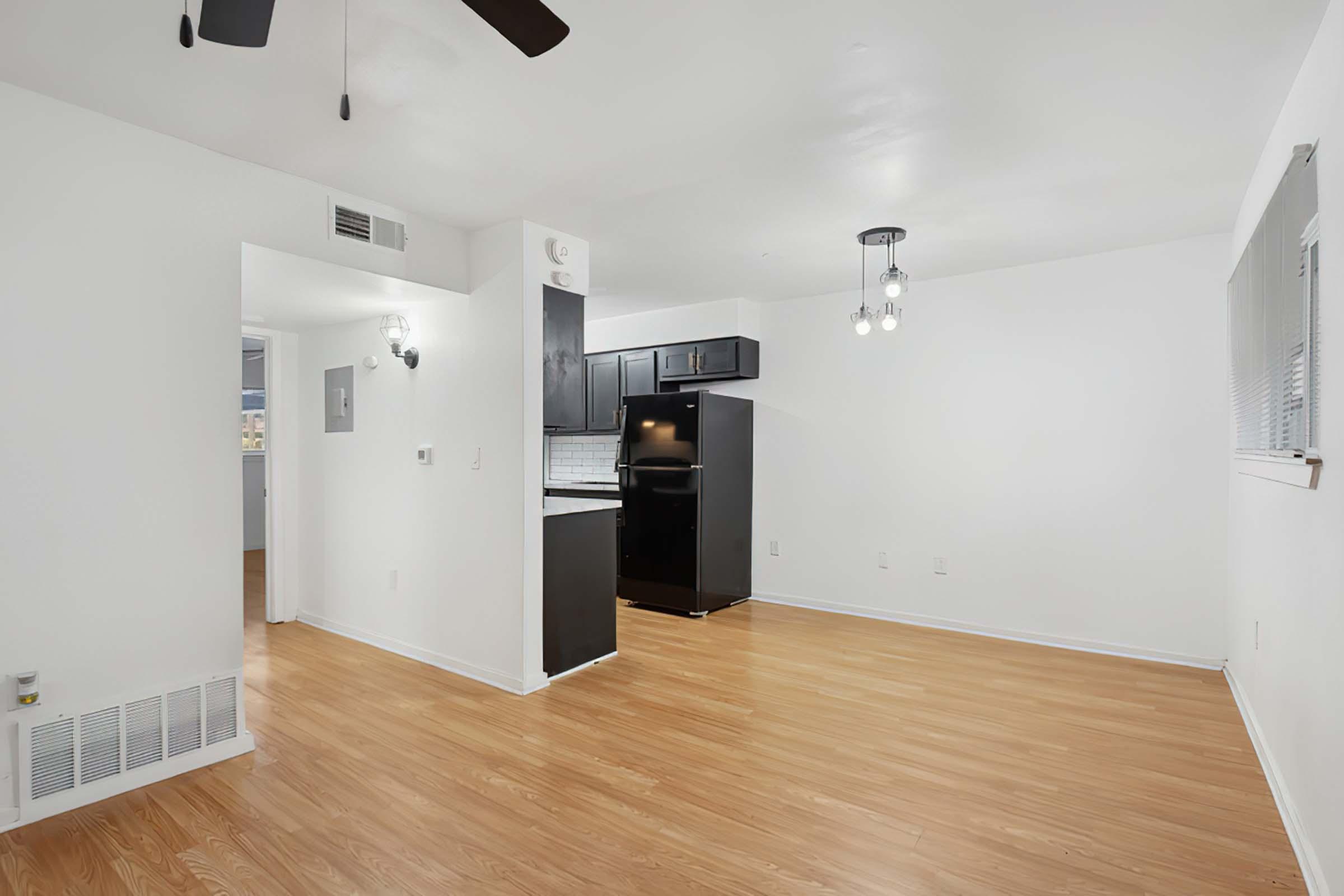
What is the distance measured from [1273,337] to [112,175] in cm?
429

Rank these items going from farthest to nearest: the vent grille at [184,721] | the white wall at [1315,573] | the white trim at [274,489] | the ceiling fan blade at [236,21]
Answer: the white trim at [274,489] < the vent grille at [184,721] < the white wall at [1315,573] < the ceiling fan blade at [236,21]

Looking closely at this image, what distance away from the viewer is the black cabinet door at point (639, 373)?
606cm

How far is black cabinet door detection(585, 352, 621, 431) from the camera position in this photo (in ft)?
20.7

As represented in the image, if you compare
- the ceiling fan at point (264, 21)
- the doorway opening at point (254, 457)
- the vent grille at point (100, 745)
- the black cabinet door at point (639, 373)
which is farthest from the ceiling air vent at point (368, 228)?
the doorway opening at point (254, 457)

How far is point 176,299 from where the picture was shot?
8.89 ft

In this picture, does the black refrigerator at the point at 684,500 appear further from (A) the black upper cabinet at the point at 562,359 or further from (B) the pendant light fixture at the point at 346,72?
(B) the pendant light fixture at the point at 346,72

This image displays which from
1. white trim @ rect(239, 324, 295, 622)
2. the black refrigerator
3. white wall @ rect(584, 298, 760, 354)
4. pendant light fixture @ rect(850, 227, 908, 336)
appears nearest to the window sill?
pendant light fixture @ rect(850, 227, 908, 336)

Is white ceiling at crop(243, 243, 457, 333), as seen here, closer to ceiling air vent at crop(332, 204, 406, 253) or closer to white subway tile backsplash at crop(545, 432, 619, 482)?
ceiling air vent at crop(332, 204, 406, 253)

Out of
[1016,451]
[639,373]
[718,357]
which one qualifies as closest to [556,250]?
[718,357]

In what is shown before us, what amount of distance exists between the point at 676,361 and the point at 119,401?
399cm

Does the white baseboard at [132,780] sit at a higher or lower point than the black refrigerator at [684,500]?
lower

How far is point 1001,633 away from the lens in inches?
185

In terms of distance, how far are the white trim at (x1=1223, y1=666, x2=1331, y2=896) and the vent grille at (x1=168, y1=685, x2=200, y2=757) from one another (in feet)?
12.3

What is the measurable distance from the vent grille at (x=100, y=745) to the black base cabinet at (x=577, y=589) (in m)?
1.79
